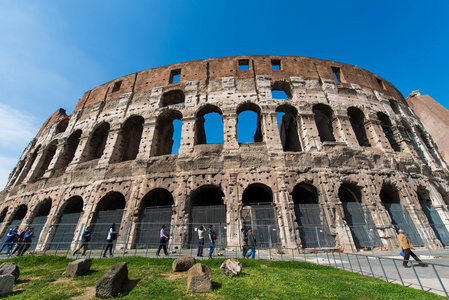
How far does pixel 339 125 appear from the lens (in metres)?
12.9

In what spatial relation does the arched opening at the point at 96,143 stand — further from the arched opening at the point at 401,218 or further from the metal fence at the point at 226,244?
the arched opening at the point at 401,218

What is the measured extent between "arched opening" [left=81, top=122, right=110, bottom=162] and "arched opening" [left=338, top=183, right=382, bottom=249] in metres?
16.1

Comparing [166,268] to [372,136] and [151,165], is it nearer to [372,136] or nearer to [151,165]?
[151,165]

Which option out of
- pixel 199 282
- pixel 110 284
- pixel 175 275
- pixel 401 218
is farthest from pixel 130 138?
pixel 401 218

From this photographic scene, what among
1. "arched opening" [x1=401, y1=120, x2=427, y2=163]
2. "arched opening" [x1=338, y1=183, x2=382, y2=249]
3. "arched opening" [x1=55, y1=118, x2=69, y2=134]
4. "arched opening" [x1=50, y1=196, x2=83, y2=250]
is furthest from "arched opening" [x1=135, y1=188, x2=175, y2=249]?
"arched opening" [x1=401, y1=120, x2=427, y2=163]

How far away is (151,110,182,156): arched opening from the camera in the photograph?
1333cm

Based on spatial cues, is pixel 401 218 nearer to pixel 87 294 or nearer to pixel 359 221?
pixel 359 221

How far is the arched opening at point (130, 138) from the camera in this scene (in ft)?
46.0

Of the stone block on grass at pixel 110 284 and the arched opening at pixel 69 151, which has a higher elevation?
the arched opening at pixel 69 151

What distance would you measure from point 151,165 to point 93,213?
13.0 ft

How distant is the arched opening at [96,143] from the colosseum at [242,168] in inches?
3.5

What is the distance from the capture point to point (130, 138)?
15023mm

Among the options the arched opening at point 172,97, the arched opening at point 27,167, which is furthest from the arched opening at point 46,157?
the arched opening at point 172,97

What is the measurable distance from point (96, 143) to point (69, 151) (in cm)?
253
